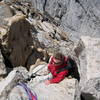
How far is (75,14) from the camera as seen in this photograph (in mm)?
22375

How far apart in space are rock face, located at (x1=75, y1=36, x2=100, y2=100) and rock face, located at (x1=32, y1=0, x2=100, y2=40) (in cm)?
1271

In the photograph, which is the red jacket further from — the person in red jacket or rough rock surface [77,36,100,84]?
rough rock surface [77,36,100,84]

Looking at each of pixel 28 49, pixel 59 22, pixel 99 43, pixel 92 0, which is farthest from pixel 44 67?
pixel 59 22

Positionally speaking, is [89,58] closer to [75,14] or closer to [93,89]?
[93,89]

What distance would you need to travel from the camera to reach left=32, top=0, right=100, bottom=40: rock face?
19.9 meters

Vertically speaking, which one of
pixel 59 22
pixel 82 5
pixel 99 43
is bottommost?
pixel 59 22

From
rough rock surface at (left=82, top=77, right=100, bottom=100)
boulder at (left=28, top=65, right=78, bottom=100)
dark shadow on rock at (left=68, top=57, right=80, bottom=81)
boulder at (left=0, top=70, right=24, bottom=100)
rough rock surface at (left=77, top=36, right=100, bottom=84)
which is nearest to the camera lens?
rough rock surface at (left=82, top=77, right=100, bottom=100)

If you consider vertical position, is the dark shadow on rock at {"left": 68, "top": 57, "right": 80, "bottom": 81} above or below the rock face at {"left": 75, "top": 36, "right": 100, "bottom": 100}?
below

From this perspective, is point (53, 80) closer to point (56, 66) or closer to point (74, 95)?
point (56, 66)

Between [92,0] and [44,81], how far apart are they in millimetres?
14036

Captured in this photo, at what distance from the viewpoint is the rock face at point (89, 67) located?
5.56m

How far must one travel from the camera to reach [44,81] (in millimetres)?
7148

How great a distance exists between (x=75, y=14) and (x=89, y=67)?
1688 cm

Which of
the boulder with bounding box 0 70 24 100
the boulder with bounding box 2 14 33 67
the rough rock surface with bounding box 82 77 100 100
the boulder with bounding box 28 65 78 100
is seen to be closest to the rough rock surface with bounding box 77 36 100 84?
the rough rock surface with bounding box 82 77 100 100
